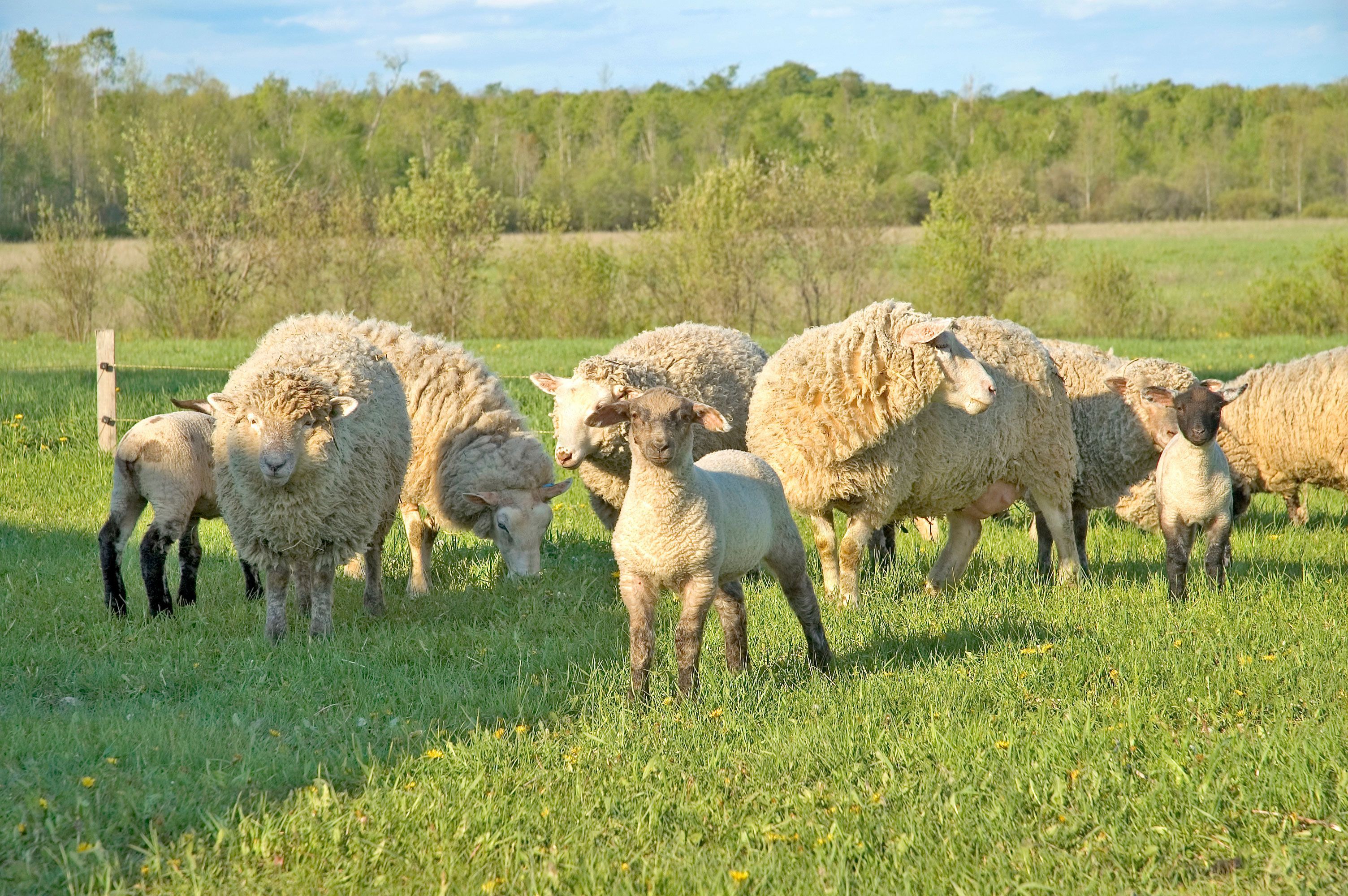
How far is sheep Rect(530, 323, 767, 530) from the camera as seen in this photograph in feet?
26.2

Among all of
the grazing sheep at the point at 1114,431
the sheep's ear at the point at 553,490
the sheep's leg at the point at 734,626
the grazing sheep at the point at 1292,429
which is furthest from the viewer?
the grazing sheep at the point at 1292,429

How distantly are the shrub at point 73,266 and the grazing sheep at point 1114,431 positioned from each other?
2198 cm

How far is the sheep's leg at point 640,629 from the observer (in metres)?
5.07

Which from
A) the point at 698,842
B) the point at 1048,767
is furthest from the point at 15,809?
the point at 1048,767

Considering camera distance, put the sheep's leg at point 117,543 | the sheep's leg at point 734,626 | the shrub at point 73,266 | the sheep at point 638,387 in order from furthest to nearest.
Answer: the shrub at point 73,266 < the sheep at point 638,387 < the sheep's leg at point 117,543 < the sheep's leg at point 734,626

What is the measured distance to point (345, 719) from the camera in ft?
16.6

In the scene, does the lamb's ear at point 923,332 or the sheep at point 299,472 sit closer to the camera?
the sheep at point 299,472

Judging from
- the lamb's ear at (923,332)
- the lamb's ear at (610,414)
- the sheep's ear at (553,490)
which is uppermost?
the lamb's ear at (923,332)

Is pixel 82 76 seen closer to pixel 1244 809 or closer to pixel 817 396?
pixel 817 396

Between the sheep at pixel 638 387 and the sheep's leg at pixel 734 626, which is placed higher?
the sheep at pixel 638 387

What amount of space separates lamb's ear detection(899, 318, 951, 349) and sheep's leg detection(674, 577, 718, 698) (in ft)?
9.11

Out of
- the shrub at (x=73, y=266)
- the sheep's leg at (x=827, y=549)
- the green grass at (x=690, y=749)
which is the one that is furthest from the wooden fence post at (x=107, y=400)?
the shrub at (x=73, y=266)

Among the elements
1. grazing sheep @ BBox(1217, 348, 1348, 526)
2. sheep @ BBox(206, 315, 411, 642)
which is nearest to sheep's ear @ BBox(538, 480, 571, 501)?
sheep @ BBox(206, 315, 411, 642)

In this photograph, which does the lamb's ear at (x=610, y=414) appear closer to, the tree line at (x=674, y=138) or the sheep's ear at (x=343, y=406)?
the sheep's ear at (x=343, y=406)
